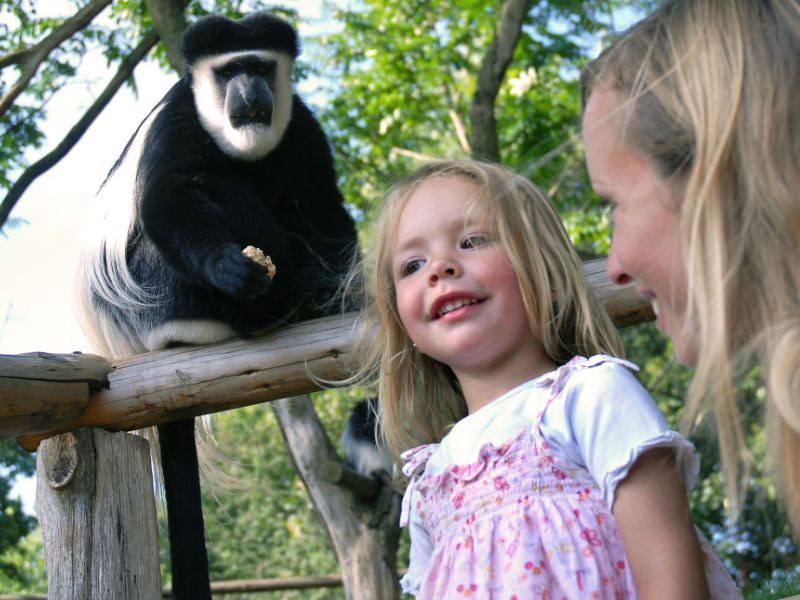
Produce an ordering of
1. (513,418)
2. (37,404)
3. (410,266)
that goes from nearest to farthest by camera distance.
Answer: (513,418)
(410,266)
(37,404)

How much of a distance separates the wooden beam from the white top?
28.6 inches

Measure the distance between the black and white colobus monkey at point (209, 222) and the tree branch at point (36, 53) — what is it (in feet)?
2.87

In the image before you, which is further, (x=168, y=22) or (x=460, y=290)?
(x=168, y=22)

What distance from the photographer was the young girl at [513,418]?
117 centimetres

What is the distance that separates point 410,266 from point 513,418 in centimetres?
28

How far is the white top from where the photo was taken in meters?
1.17

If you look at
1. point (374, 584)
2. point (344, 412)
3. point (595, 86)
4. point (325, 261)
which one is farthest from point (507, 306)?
point (344, 412)

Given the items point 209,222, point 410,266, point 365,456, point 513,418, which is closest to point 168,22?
point 209,222

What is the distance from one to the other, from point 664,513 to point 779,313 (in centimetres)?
44

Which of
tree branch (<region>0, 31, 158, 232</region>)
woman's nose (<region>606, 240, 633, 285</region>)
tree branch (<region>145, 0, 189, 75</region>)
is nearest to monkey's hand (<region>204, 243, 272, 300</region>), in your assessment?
woman's nose (<region>606, 240, 633, 285</region>)

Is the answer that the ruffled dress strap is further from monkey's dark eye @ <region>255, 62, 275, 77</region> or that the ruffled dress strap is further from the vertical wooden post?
monkey's dark eye @ <region>255, 62, 275, 77</region>

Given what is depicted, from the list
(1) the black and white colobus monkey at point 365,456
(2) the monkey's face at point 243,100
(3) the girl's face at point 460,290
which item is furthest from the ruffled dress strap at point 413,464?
(1) the black and white colobus monkey at point 365,456

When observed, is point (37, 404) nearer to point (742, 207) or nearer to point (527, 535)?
point (527, 535)

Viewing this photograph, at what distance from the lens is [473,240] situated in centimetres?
143
